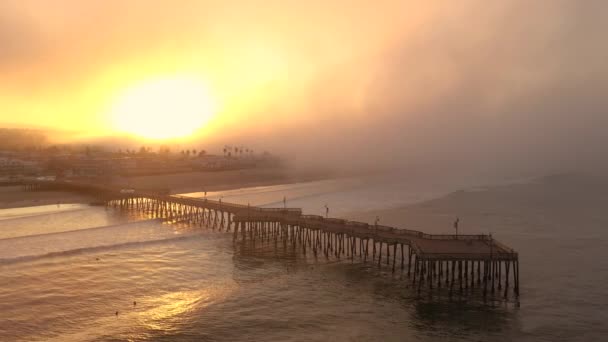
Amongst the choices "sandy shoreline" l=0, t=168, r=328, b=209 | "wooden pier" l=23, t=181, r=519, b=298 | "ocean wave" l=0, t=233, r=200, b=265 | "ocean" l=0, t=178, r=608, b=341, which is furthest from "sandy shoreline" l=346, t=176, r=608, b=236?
"sandy shoreline" l=0, t=168, r=328, b=209

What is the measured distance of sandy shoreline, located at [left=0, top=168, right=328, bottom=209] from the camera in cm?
8338

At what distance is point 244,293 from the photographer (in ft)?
112

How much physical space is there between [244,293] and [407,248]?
777 inches

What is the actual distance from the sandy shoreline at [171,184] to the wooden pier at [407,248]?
98.1 ft

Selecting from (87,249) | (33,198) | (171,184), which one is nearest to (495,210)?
(87,249)

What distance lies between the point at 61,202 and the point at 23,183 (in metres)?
24.8

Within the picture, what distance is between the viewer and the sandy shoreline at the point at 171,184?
8338 cm

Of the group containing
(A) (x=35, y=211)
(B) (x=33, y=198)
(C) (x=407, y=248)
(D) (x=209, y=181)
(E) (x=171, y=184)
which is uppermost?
(D) (x=209, y=181)

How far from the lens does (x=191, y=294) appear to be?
3394 cm

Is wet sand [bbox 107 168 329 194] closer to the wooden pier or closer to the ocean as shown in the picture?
the wooden pier

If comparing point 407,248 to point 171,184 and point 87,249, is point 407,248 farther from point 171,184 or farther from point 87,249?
point 171,184

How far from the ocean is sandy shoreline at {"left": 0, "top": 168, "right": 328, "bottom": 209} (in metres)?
25.7

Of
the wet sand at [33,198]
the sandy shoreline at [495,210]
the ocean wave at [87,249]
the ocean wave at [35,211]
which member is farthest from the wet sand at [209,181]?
the ocean wave at [87,249]

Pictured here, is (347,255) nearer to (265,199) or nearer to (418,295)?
(418,295)
